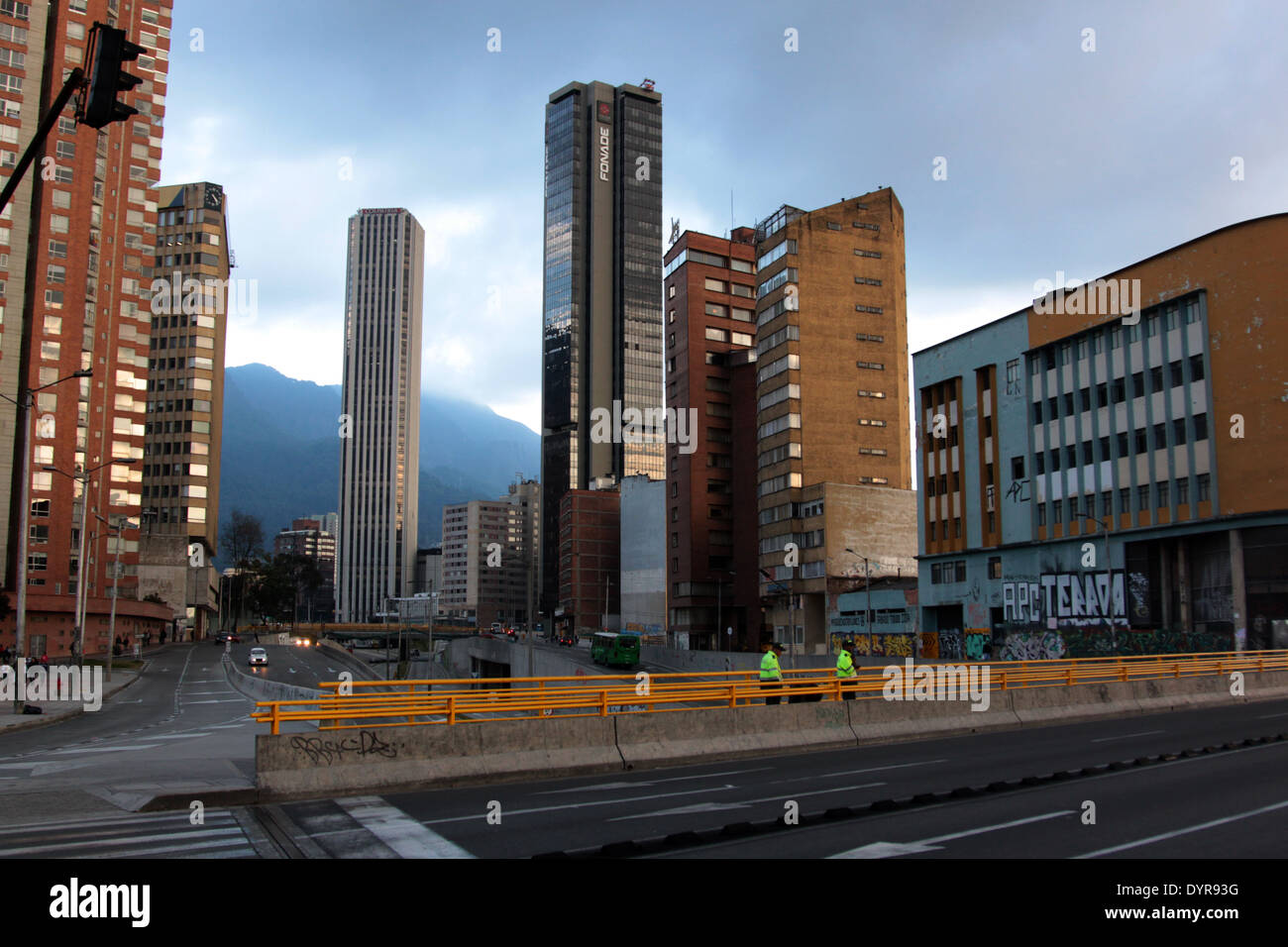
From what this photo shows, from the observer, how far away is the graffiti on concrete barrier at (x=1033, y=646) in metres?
59.3

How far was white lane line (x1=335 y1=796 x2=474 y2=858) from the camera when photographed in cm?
1090

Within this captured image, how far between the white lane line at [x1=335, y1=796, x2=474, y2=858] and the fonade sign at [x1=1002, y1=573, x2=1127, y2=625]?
51182 mm

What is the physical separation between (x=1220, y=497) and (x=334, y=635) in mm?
164999

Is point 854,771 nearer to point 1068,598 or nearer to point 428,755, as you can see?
point 428,755

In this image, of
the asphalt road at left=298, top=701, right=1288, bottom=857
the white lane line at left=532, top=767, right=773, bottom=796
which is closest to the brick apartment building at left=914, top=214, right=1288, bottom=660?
the asphalt road at left=298, top=701, right=1288, bottom=857

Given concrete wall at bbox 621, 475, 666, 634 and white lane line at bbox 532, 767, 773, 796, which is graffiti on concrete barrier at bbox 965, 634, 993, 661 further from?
concrete wall at bbox 621, 475, 666, 634

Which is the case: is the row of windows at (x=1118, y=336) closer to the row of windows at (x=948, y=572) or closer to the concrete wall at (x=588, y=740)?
the row of windows at (x=948, y=572)

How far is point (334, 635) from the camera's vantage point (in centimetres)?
18738

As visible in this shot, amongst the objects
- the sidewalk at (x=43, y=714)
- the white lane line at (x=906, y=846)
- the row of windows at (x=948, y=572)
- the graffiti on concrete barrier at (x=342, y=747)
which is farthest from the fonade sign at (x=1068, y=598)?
the sidewalk at (x=43, y=714)

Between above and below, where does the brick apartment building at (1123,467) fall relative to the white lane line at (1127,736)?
above

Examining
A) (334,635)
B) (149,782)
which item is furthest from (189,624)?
(149,782)

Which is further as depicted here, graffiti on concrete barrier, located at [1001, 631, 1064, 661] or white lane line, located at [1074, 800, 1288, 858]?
graffiti on concrete barrier, located at [1001, 631, 1064, 661]

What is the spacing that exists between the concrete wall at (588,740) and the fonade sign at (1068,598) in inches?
1349
